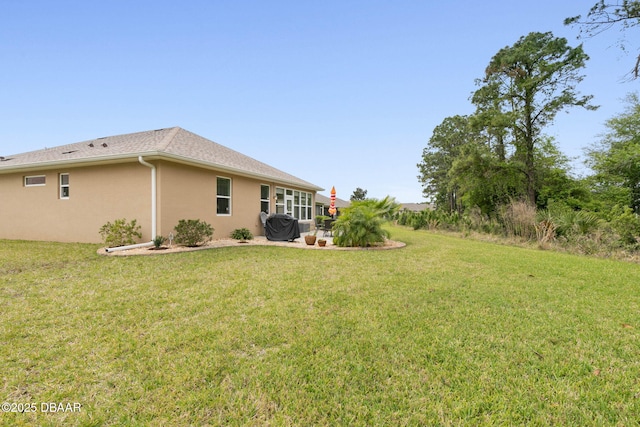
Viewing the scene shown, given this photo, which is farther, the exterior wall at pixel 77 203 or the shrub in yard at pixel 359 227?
the shrub in yard at pixel 359 227

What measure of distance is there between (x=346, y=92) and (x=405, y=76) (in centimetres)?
336

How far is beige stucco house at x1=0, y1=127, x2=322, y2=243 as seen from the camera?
340 inches

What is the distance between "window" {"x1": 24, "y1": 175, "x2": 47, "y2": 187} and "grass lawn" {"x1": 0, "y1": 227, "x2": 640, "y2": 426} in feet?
25.5

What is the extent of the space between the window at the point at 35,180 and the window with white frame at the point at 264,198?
8087 millimetres

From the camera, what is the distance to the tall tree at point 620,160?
55.9ft

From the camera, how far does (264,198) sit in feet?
43.4

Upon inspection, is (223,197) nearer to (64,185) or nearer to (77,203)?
(77,203)

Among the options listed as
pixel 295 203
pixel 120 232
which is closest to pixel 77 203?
pixel 120 232

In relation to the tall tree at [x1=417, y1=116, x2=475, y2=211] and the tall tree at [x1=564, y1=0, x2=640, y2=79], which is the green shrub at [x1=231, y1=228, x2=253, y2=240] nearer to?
the tall tree at [x1=564, y1=0, x2=640, y2=79]

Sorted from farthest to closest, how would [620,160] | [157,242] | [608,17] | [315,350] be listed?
[620,160] < [157,242] < [608,17] < [315,350]

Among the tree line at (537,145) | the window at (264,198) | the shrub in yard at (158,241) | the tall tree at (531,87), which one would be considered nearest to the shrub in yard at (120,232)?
the shrub in yard at (158,241)

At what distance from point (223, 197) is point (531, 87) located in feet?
65.4

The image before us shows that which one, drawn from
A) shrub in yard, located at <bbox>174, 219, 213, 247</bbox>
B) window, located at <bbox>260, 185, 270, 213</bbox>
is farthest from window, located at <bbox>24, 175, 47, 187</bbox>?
window, located at <bbox>260, 185, 270, 213</bbox>

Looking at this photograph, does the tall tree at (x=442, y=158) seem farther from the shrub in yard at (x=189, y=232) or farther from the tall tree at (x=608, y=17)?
the shrub in yard at (x=189, y=232)
